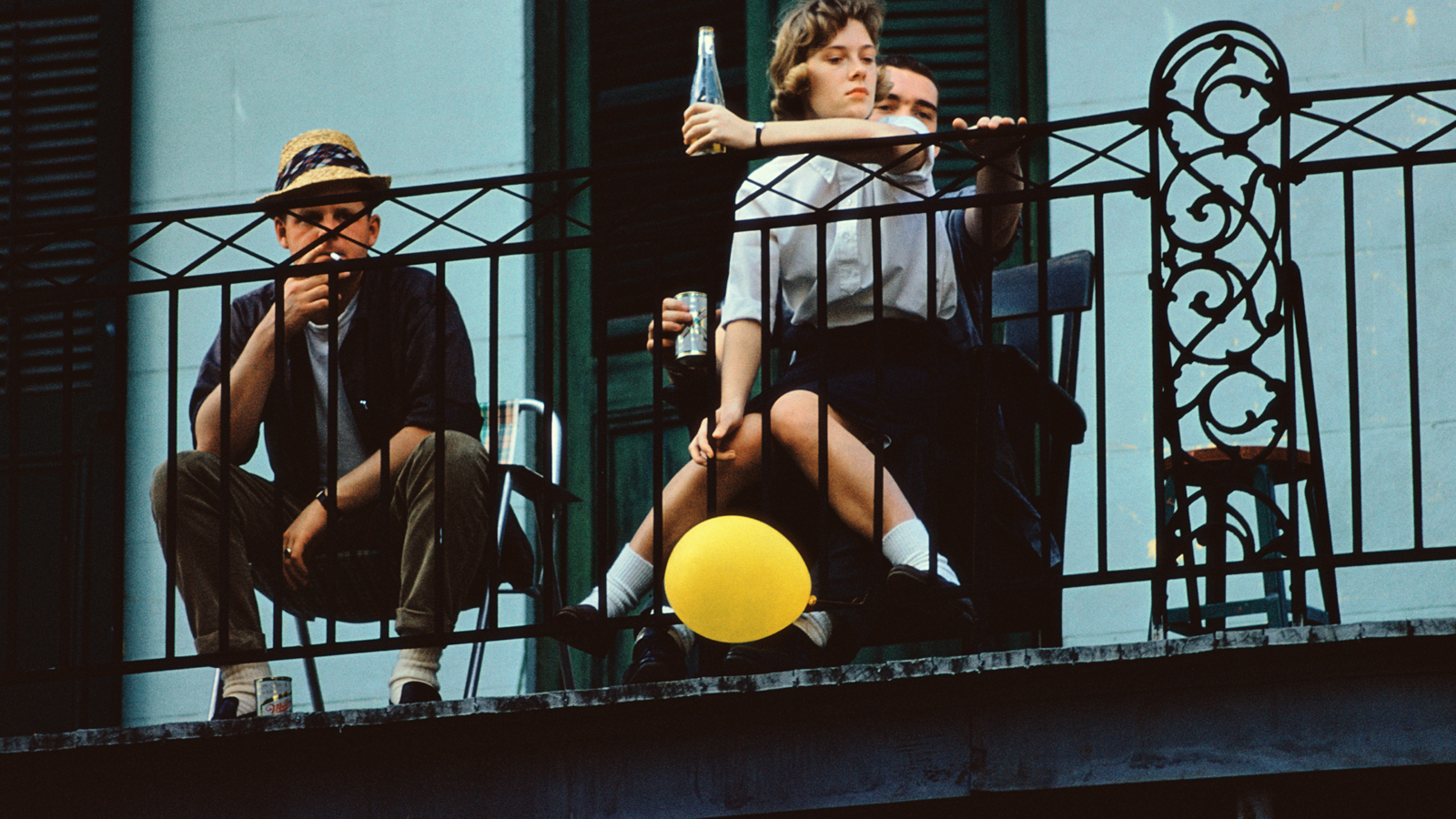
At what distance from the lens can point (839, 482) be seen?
468cm

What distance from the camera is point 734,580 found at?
4.14 m

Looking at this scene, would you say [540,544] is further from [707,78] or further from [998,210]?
[998,210]

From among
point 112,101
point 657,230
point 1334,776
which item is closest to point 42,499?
point 112,101

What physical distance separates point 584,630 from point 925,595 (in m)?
0.75

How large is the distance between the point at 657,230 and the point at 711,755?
47.0 inches

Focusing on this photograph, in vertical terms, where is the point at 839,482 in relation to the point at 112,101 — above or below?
below

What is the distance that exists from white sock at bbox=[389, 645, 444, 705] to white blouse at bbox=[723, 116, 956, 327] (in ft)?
3.38

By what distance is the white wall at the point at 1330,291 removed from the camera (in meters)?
6.04

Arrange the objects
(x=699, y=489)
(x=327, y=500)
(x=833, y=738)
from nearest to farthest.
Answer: (x=833, y=738)
(x=699, y=489)
(x=327, y=500)

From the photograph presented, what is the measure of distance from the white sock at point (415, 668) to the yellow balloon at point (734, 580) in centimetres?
80

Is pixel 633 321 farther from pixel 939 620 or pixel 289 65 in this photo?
pixel 939 620

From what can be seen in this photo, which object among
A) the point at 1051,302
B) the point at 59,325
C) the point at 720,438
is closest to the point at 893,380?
the point at 720,438

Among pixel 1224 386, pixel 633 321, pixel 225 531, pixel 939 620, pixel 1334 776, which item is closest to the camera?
pixel 1334 776

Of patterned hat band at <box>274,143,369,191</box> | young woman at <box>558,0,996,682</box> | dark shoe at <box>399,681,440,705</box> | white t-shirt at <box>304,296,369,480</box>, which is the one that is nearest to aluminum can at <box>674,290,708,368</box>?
young woman at <box>558,0,996,682</box>
